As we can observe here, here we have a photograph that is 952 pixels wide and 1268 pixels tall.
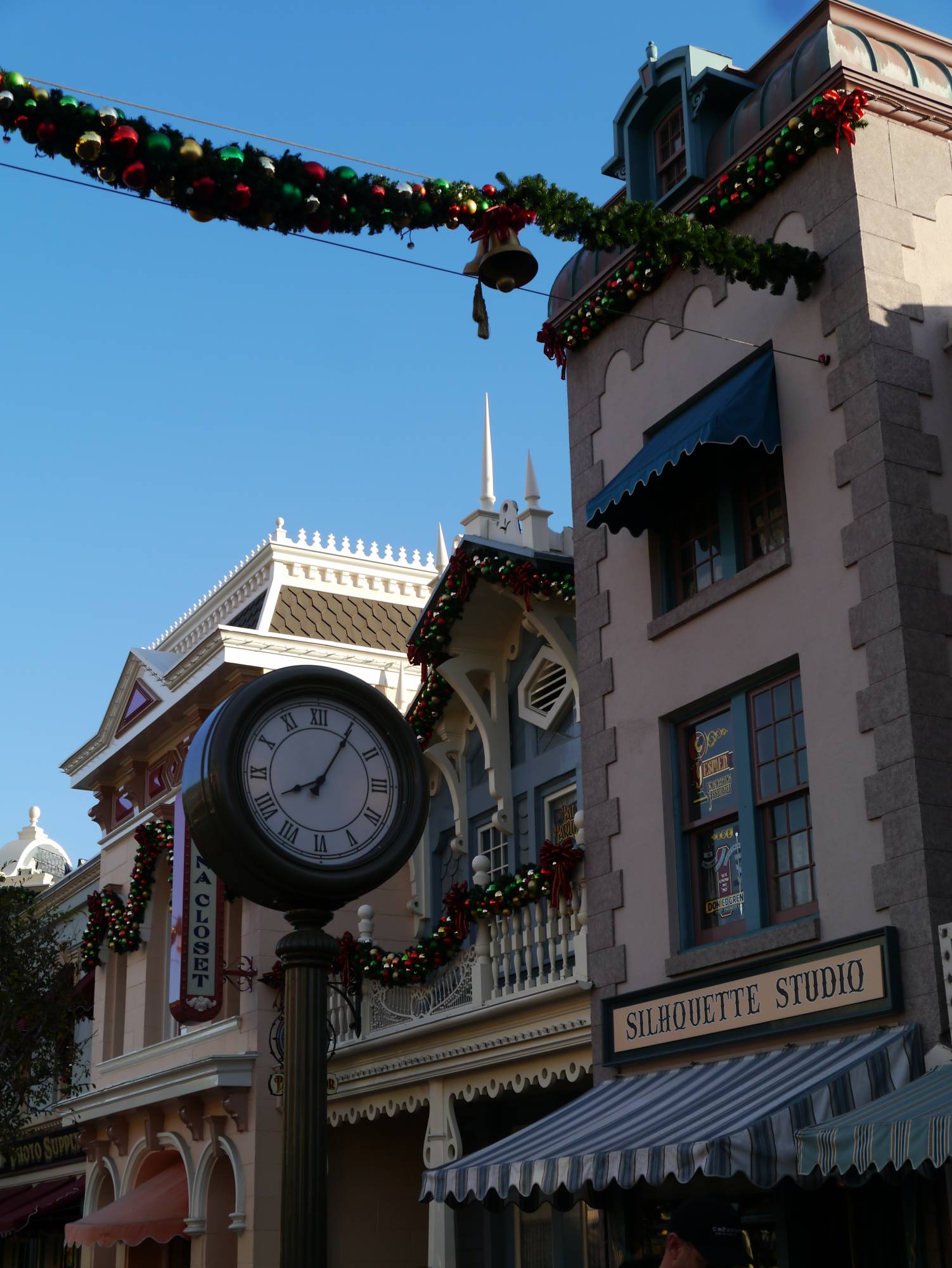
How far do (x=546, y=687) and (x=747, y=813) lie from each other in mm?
5197

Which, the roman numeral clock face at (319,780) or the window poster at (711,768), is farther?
the window poster at (711,768)

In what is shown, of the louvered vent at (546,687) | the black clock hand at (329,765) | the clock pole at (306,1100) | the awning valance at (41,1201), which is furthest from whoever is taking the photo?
the awning valance at (41,1201)

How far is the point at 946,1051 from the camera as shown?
8.62 meters

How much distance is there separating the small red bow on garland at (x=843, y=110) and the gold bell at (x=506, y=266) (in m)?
4.00

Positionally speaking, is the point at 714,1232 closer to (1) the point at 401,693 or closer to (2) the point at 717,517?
(2) the point at 717,517

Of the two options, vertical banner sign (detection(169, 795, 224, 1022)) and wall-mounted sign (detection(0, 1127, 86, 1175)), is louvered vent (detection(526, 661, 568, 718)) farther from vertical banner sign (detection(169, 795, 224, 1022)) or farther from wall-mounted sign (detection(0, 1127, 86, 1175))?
wall-mounted sign (detection(0, 1127, 86, 1175))

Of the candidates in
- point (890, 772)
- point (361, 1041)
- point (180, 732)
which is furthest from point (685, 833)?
point (180, 732)

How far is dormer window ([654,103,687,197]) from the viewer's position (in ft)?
41.1

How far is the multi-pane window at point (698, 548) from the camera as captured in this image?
11.7 metres

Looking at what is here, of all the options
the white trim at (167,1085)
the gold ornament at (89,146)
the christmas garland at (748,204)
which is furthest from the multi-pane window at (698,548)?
the white trim at (167,1085)

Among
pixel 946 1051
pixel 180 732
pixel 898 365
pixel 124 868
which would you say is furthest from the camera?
pixel 124 868

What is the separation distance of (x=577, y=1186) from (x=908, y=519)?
464cm

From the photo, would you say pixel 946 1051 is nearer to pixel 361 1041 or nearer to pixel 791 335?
pixel 791 335

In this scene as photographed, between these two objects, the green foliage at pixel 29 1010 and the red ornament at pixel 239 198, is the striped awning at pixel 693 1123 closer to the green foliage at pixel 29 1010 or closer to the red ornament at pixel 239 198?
the red ornament at pixel 239 198
